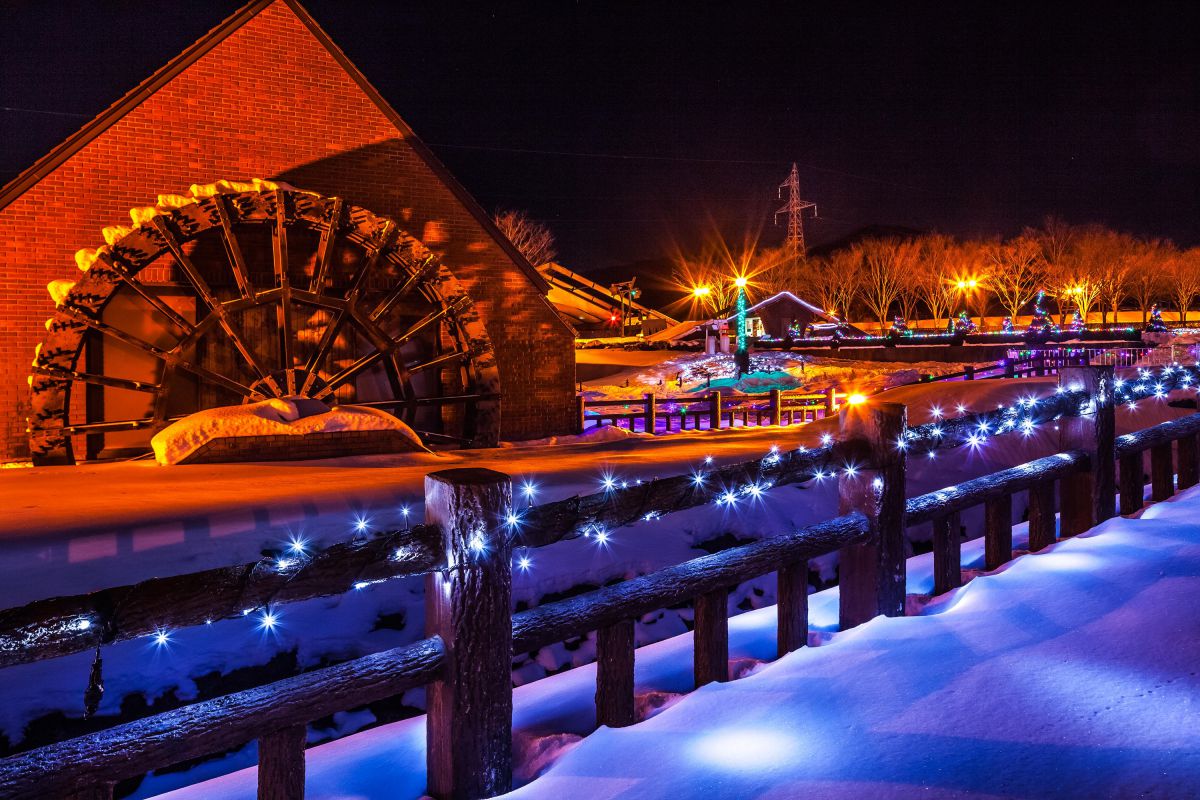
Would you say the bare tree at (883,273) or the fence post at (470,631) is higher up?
the bare tree at (883,273)

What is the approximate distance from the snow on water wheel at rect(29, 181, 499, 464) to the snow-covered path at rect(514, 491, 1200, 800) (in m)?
10.4

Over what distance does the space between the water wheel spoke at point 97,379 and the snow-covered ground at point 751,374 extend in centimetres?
1701

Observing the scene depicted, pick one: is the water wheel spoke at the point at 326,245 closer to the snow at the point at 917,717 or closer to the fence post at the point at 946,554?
the snow at the point at 917,717

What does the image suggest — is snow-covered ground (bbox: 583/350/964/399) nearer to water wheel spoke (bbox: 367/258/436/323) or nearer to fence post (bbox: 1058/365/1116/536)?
water wheel spoke (bbox: 367/258/436/323)

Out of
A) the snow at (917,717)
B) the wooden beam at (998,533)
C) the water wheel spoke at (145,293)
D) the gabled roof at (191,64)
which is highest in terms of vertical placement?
the gabled roof at (191,64)

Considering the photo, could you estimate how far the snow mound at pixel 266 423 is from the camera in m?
10.2

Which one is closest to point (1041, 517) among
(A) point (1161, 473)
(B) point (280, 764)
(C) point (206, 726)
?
(A) point (1161, 473)

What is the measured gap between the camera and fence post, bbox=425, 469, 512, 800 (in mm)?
2668

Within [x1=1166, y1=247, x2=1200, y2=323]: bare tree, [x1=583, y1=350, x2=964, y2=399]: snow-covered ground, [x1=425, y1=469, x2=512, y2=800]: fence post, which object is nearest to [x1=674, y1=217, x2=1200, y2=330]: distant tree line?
[x1=1166, y1=247, x2=1200, y2=323]: bare tree

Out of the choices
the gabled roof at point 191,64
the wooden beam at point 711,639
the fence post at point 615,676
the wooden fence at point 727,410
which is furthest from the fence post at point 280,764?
the wooden fence at point 727,410

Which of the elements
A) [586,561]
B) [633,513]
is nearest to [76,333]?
[586,561]

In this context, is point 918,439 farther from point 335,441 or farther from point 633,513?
point 335,441

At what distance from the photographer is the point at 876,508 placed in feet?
13.4

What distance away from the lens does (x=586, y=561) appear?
21.8 feet
